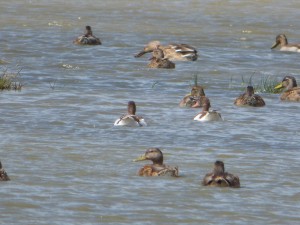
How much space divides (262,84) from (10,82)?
15.5 feet

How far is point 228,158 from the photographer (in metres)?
17.0

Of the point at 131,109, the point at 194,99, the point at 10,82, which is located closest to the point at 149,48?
the point at 10,82

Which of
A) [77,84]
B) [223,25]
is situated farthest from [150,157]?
[223,25]

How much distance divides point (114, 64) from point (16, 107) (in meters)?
6.36

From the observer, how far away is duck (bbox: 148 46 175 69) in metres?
26.6

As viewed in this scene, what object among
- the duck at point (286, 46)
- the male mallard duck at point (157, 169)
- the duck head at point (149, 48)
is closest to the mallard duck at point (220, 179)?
the male mallard duck at point (157, 169)

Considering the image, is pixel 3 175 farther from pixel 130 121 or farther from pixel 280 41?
pixel 280 41

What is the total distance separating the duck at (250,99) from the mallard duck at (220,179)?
6.78 m

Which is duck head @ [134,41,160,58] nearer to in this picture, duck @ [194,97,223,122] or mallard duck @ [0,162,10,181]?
duck @ [194,97,223,122]

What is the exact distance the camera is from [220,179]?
48.1 ft

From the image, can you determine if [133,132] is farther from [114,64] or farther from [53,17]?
[53,17]

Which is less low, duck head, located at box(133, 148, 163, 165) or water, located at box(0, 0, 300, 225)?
duck head, located at box(133, 148, 163, 165)

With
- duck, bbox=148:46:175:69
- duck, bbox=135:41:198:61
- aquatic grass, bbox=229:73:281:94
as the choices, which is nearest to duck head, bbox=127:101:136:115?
aquatic grass, bbox=229:73:281:94

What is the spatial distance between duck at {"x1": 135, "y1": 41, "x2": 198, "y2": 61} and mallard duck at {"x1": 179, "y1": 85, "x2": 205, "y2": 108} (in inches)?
241
